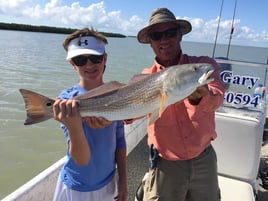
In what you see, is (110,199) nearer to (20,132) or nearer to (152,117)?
(152,117)

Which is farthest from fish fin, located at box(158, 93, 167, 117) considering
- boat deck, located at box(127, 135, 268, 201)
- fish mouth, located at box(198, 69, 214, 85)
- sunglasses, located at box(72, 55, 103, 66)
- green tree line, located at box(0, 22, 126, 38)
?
green tree line, located at box(0, 22, 126, 38)

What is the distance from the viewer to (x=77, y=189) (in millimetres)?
2229

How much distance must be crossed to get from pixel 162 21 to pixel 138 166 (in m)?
2.98

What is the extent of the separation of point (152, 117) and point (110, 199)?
0.72 metres

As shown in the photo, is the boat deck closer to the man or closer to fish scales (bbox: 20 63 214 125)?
the man

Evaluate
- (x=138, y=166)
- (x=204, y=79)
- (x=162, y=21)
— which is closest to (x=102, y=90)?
(x=204, y=79)

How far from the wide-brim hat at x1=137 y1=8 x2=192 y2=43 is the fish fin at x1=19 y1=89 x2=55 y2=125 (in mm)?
1076

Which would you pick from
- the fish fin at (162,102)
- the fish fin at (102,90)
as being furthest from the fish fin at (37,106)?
the fish fin at (162,102)

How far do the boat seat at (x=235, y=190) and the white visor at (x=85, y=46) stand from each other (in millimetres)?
2180

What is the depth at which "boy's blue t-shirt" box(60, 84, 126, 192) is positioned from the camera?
88.3 inches

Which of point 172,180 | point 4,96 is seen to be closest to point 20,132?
A: point 4,96

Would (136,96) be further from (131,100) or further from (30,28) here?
(30,28)

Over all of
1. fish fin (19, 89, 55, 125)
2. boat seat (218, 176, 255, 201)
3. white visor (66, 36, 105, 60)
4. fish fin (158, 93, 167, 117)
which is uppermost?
white visor (66, 36, 105, 60)

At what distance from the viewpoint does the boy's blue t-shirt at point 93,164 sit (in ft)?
7.36
